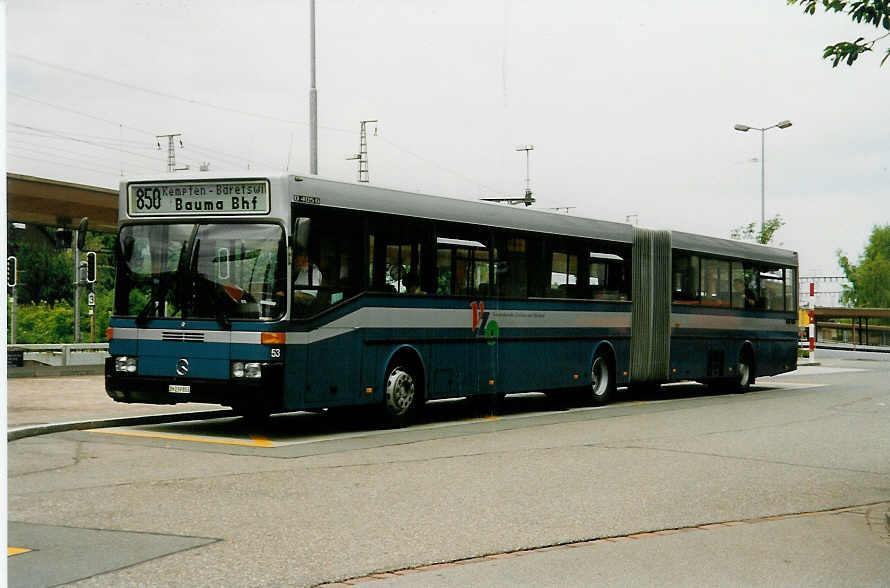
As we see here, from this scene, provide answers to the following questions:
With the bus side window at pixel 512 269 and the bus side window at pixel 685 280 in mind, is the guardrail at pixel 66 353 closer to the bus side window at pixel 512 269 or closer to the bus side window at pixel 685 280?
the bus side window at pixel 512 269

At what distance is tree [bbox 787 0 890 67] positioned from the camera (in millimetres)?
8367

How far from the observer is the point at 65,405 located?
17.2 m

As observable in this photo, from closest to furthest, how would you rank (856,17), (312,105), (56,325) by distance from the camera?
1. (856,17)
2. (312,105)
3. (56,325)

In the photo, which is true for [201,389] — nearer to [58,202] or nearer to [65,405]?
[65,405]

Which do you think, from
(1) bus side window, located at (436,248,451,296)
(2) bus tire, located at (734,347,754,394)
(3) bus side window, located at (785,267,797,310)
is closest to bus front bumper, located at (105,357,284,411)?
(1) bus side window, located at (436,248,451,296)

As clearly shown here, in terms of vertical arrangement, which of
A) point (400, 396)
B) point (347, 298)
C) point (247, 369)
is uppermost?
point (347, 298)

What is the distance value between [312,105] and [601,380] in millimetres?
11289

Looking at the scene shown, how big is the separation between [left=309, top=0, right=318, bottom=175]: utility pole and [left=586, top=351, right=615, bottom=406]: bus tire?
9556mm

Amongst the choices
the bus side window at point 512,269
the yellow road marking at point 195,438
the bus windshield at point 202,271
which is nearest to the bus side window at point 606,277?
the bus side window at point 512,269

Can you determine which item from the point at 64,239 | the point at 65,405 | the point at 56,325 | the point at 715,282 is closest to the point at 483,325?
the point at 65,405

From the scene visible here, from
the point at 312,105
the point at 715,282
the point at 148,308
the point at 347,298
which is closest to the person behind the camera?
the point at 148,308

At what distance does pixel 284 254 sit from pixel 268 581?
727 centimetres

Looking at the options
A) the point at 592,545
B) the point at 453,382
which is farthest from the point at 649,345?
the point at 592,545

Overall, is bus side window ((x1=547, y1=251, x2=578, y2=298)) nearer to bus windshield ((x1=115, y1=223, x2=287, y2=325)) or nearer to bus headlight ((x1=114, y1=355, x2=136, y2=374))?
bus windshield ((x1=115, y1=223, x2=287, y2=325))
